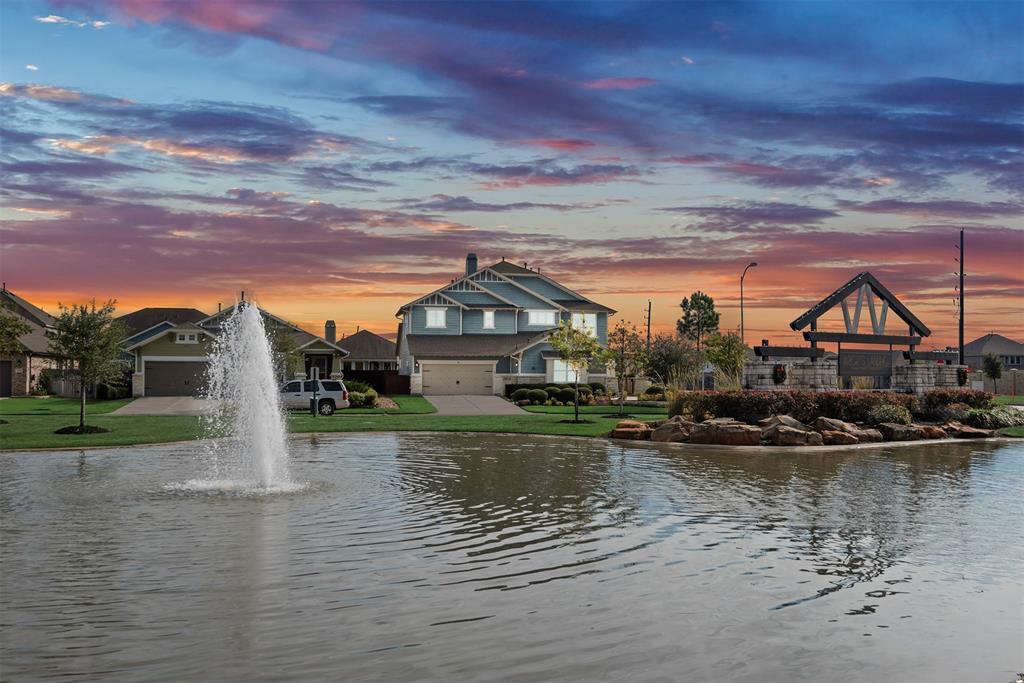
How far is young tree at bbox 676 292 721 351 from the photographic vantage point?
409ft

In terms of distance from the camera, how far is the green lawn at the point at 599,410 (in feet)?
143

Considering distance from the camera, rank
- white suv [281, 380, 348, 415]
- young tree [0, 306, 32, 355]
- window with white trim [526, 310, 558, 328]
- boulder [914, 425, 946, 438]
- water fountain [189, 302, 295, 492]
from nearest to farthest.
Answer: water fountain [189, 302, 295, 492] < boulder [914, 425, 946, 438] < young tree [0, 306, 32, 355] < white suv [281, 380, 348, 415] < window with white trim [526, 310, 558, 328]

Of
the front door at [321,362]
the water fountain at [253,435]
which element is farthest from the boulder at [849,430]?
the front door at [321,362]

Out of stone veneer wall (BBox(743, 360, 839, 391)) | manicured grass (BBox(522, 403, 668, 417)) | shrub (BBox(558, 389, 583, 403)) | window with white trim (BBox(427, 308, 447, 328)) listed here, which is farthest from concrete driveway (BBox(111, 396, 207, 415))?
stone veneer wall (BBox(743, 360, 839, 391))

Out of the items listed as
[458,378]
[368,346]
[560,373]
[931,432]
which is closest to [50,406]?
[458,378]

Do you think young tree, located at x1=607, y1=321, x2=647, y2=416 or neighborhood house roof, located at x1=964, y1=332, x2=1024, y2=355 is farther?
neighborhood house roof, located at x1=964, y1=332, x2=1024, y2=355

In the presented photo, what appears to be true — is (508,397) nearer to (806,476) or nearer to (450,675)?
(806,476)

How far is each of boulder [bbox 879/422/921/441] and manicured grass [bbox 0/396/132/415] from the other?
3443cm

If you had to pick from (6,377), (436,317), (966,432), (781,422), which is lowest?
(966,432)

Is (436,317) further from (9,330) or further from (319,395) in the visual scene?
(9,330)

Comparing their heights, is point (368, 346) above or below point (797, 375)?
above

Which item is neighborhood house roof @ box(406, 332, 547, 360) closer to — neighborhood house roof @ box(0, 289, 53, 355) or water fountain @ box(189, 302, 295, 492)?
neighborhood house roof @ box(0, 289, 53, 355)

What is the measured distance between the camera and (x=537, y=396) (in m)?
53.3

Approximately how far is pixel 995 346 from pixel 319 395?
10817cm
